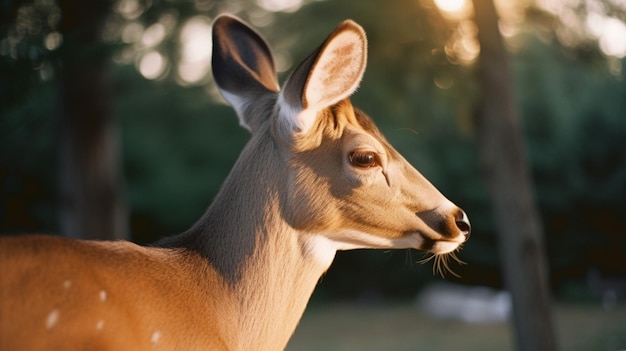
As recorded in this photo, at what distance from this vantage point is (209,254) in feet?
11.1

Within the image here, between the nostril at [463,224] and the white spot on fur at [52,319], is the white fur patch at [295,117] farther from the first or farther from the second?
the white spot on fur at [52,319]

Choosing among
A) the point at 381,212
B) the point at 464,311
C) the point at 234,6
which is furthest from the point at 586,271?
the point at 381,212

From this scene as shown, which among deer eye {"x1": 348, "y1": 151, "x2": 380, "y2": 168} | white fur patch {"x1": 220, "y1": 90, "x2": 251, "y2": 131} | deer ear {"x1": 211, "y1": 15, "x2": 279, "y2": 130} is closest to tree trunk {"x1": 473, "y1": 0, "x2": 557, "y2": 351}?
deer ear {"x1": 211, "y1": 15, "x2": 279, "y2": 130}

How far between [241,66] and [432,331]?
11.4m

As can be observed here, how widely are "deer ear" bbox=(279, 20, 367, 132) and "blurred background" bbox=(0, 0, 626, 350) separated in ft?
5.40

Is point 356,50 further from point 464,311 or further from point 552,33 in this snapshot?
point 464,311

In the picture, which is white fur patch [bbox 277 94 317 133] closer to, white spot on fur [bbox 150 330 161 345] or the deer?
the deer

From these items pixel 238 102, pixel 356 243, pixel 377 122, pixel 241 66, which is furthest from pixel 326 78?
pixel 377 122

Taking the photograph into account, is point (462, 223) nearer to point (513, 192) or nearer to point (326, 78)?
point (326, 78)

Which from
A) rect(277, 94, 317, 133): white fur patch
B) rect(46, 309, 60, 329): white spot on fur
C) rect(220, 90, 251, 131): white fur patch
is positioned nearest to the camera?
rect(46, 309, 60, 329): white spot on fur

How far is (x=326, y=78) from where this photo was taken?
10.6ft

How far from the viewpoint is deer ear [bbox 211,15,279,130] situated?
13.0 ft

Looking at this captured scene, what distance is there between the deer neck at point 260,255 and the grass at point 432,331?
28.8ft

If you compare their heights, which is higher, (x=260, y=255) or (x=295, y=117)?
(x=295, y=117)
